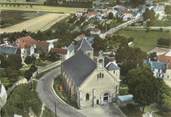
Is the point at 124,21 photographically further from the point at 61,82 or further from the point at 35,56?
the point at 61,82

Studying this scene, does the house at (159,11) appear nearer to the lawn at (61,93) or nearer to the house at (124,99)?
the lawn at (61,93)

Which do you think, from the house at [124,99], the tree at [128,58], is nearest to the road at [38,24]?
the tree at [128,58]

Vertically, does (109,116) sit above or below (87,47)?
below

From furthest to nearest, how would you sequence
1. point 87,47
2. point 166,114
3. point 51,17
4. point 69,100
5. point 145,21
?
1. point 51,17
2. point 145,21
3. point 87,47
4. point 69,100
5. point 166,114

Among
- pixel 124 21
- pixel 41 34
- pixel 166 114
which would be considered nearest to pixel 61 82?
pixel 166 114

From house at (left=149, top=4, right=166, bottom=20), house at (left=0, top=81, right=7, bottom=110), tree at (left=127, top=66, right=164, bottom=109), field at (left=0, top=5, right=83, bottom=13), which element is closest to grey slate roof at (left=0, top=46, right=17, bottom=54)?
house at (left=0, top=81, right=7, bottom=110)

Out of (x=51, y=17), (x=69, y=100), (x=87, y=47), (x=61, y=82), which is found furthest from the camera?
(x=51, y=17)
